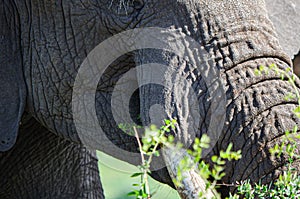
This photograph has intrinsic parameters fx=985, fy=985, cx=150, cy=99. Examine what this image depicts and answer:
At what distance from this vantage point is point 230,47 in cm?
310

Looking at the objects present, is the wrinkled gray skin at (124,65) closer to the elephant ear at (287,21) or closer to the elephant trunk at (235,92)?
the elephant trunk at (235,92)

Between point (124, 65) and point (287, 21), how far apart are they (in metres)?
0.79

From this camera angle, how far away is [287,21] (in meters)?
3.84

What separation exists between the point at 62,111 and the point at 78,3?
434 mm

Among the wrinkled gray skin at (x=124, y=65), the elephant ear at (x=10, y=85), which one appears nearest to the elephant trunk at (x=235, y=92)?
the wrinkled gray skin at (x=124, y=65)

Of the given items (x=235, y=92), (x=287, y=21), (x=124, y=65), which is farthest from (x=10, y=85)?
(x=287, y=21)

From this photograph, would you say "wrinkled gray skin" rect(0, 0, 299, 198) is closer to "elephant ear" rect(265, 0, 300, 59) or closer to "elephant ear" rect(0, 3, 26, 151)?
"elephant ear" rect(0, 3, 26, 151)

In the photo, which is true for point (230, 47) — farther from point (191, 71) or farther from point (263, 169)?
point (263, 169)

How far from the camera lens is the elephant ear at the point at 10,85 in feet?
11.6

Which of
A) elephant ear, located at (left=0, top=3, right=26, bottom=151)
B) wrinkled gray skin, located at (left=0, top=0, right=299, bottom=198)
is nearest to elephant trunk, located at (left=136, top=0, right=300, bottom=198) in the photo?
wrinkled gray skin, located at (left=0, top=0, right=299, bottom=198)

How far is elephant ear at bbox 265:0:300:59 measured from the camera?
3785 mm

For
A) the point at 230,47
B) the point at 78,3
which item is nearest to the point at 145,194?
the point at 230,47

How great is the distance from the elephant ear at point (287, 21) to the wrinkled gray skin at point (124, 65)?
620 millimetres

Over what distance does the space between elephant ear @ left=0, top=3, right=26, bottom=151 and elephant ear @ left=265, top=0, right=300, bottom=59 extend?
3.20ft
